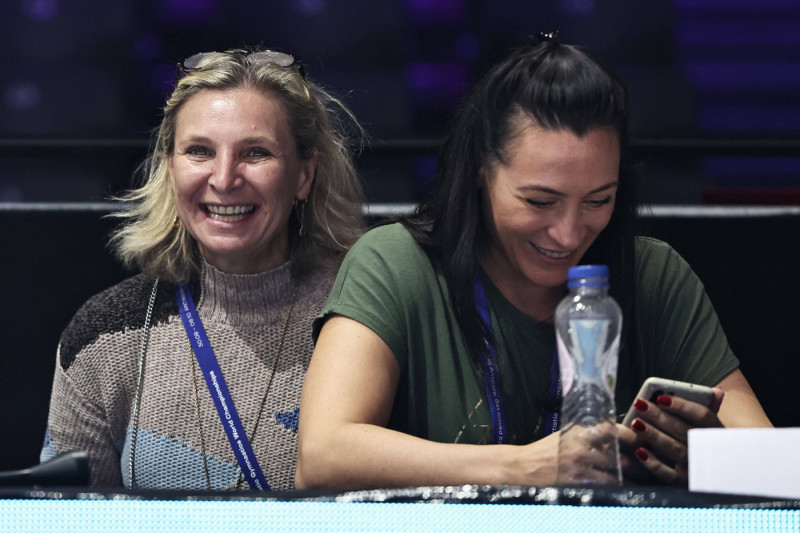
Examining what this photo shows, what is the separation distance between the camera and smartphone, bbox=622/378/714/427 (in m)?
1.26

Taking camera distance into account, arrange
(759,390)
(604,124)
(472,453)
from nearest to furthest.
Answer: (472,453) → (604,124) → (759,390)

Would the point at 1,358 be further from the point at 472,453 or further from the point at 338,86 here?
the point at 472,453

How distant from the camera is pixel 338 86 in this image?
2428 millimetres

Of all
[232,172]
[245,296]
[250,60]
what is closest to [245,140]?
[232,172]

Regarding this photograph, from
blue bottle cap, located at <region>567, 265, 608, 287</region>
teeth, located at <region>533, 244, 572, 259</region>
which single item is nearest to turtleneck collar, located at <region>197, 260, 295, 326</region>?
teeth, located at <region>533, 244, 572, 259</region>

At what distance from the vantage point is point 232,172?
78.2 inches

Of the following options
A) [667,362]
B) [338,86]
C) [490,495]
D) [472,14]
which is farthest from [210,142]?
[490,495]

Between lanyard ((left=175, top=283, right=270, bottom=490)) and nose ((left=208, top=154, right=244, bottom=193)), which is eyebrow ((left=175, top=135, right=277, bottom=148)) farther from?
lanyard ((left=175, top=283, right=270, bottom=490))

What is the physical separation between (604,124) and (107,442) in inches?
44.6

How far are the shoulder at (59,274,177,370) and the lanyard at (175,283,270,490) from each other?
0.11 feet

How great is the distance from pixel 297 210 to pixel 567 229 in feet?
2.78

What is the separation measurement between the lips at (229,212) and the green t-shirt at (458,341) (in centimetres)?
44

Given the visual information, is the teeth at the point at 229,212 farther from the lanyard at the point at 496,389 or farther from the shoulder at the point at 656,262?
the shoulder at the point at 656,262

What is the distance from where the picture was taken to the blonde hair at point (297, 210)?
2074 mm
